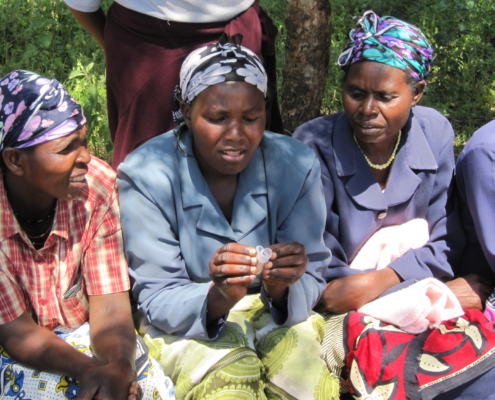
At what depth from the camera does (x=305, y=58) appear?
3.98 meters

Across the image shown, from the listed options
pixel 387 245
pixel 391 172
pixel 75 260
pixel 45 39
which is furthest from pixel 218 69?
pixel 45 39

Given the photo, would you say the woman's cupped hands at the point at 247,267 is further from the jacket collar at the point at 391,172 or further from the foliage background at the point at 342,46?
the foliage background at the point at 342,46

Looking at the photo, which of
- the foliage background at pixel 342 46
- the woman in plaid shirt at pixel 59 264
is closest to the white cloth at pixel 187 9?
the woman in plaid shirt at pixel 59 264

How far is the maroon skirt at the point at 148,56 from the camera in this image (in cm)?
280

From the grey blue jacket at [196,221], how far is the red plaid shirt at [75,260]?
2.7 inches

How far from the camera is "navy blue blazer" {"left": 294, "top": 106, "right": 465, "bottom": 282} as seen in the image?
2797mm

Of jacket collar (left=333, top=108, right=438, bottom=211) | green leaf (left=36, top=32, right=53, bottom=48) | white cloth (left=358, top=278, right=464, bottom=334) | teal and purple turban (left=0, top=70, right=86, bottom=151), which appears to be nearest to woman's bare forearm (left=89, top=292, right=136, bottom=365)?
teal and purple turban (left=0, top=70, right=86, bottom=151)

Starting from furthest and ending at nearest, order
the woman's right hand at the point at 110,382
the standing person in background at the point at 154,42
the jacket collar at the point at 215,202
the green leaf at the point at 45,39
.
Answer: the green leaf at the point at 45,39 < the standing person in background at the point at 154,42 < the jacket collar at the point at 215,202 < the woman's right hand at the point at 110,382

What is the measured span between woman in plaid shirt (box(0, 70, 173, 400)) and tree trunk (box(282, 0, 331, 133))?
1897 mm

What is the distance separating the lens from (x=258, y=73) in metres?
2.39

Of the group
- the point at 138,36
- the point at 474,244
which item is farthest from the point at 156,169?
the point at 474,244

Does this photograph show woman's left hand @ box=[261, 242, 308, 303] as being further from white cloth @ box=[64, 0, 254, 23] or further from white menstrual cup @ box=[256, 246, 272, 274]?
white cloth @ box=[64, 0, 254, 23]

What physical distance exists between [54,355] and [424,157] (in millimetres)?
1810

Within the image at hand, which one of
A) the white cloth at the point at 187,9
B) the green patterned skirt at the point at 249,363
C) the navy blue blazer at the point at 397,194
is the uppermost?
the white cloth at the point at 187,9
